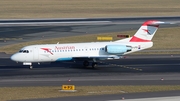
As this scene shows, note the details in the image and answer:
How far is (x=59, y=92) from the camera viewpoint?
4075 centimetres

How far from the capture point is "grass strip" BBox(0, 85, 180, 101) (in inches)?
1545

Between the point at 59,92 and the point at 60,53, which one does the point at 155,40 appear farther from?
the point at 59,92

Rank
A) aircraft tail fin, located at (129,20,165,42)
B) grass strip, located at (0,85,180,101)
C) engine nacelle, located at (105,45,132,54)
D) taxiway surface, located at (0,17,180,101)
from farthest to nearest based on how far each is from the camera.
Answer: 1. aircraft tail fin, located at (129,20,165,42)
2. engine nacelle, located at (105,45,132,54)
3. taxiway surface, located at (0,17,180,101)
4. grass strip, located at (0,85,180,101)

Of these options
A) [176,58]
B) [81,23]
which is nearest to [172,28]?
[81,23]

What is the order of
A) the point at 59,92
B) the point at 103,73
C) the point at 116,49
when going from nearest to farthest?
the point at 59,92 → the point at 103,73 → the point at 116,49

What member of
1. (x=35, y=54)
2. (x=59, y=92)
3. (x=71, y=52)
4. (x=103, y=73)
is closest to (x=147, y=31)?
(x=103, y=73)

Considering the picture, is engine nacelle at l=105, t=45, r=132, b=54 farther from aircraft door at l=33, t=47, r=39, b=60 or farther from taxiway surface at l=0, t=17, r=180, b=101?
aircraft door at l=33, t=47, r=39, b=60

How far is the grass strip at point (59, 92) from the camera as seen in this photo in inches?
1545

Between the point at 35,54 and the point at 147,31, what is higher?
the point at 147,31

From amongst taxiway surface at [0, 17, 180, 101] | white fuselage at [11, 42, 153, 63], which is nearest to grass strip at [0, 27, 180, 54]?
taxiway surface at [0, 17, 180, 101]

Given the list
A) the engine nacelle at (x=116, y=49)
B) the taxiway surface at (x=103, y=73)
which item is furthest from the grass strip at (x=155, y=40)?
the engine nacelle at (x=116, y=49)

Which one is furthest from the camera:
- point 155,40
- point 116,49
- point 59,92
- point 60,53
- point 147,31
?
point 155,40

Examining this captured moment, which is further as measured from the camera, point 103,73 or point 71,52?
point 71,52

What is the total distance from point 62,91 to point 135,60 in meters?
21.9
